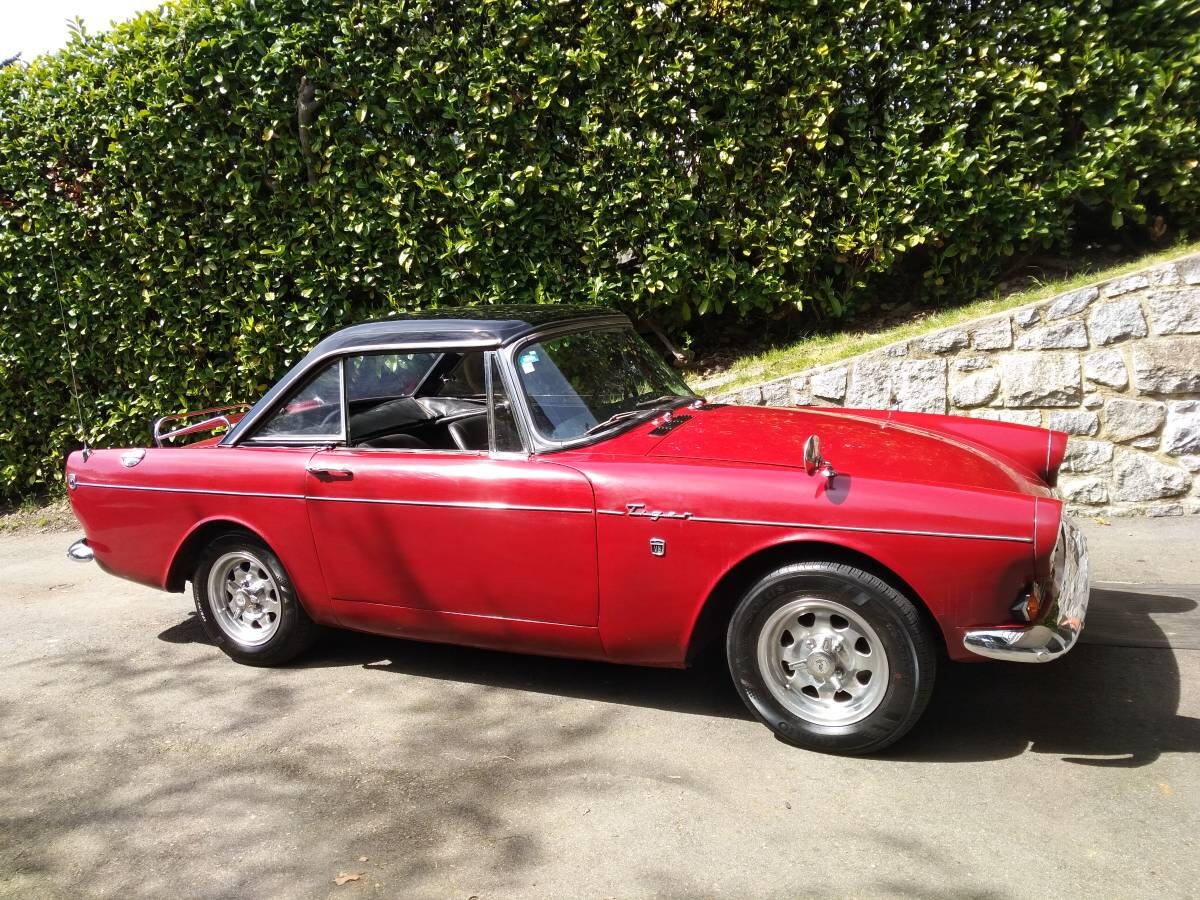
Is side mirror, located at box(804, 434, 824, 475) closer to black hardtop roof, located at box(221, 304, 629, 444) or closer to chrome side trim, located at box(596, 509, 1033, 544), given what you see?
chrome side trim, located at box(596, 509, 1033, 544)

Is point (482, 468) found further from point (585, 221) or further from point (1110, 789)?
point (585, 221)

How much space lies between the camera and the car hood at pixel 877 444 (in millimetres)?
3615

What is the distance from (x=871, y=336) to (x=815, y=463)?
12.2 ft

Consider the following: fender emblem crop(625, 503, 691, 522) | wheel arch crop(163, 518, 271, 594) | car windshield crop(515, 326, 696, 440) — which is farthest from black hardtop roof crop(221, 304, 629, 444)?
fender emblem crop(625, 503, 691, 522)

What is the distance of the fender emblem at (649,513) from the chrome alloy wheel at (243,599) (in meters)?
2.05

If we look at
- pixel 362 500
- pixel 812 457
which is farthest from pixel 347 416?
pixel 812 457

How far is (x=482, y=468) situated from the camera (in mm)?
4012

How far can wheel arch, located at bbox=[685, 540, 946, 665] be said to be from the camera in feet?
11.2

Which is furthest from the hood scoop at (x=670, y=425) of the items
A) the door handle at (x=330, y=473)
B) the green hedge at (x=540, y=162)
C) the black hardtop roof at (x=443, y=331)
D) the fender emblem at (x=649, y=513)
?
the green hedge at (x=540, y=162)

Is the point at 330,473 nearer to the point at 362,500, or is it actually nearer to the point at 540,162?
the point at 362,500

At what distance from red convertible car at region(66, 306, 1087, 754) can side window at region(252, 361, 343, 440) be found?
0.04ft

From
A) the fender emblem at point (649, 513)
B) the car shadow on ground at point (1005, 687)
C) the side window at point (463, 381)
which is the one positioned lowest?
the car shadow on ground at point (1005, 687)

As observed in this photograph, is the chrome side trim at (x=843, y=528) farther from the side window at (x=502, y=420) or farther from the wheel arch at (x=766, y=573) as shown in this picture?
the side window at (x=502, y=420)

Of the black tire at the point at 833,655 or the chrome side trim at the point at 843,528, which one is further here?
the black tire at the point at 833,655
